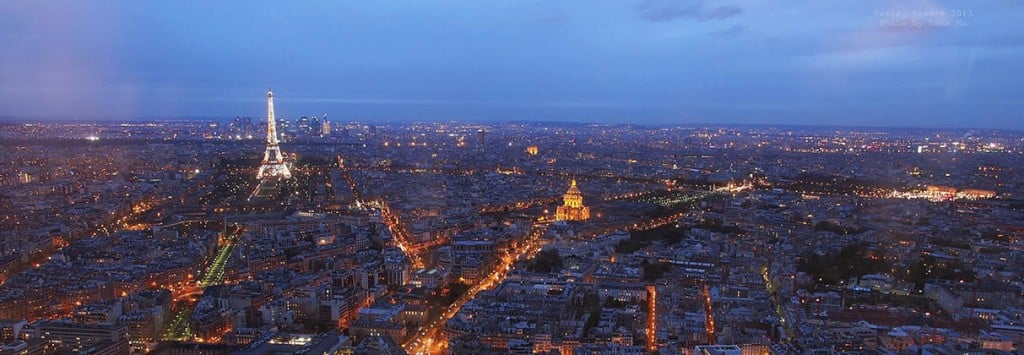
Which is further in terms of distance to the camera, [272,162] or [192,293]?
[272,162]

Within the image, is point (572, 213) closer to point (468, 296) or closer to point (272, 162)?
point (468, 296)

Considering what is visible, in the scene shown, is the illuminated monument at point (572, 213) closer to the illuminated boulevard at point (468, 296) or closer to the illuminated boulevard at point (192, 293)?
the illuminated boulevard at point (468, 296)

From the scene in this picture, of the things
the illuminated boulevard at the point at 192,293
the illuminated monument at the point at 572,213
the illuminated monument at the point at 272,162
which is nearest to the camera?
the illuminated boulevard at the point at 192,293

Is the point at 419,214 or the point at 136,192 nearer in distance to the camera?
the point at 419,214

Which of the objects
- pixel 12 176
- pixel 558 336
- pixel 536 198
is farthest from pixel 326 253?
pixel 12 176

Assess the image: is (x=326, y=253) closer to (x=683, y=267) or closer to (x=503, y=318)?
(x=503, y=318)

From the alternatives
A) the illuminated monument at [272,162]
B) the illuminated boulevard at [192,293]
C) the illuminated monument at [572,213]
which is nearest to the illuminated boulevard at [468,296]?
the illuminated monument at [572,213]

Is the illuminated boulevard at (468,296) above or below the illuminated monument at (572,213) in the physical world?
below

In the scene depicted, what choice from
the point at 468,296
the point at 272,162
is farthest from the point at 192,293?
the point at 272,162

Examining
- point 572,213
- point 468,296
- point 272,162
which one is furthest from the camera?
point 272,162

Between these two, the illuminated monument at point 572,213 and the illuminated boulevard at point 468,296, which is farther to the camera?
the illuminated monument at point 572,213

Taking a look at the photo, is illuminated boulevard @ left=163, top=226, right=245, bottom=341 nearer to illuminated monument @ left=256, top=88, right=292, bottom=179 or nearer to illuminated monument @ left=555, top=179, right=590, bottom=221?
illuminated monument @ left=555, top=179, right=590, bottom=221
